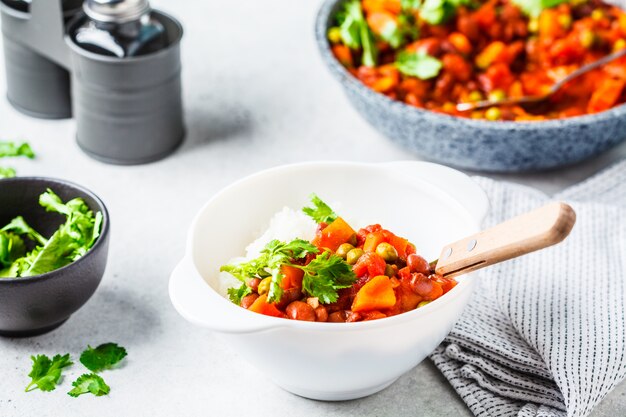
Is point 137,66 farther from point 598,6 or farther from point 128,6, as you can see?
point 598,6

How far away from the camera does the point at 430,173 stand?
1.78m

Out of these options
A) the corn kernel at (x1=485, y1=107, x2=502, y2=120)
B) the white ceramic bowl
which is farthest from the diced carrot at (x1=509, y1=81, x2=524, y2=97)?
the white ceramic bowl

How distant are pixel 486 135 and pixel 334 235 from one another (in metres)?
0.66

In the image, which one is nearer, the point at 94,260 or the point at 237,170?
the point at 94,260

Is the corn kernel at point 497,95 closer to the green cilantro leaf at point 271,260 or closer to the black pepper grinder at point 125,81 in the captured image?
the black pepper grinder at point 125,81

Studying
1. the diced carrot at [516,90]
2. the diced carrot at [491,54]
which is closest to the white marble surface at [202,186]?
the diced carrot at [516,90]

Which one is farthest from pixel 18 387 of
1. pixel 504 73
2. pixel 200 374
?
pixel 504 73

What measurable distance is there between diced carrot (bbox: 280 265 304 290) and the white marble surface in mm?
261

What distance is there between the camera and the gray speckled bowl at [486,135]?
2109 mm

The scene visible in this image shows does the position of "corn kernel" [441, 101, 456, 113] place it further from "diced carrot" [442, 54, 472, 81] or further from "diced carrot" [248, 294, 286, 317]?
"diced carrot" [248, 294, 286, 317]

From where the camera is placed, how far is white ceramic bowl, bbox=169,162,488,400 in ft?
4.63

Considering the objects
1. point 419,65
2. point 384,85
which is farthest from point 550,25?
point 384,85

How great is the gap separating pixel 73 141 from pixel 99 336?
2.62 feet

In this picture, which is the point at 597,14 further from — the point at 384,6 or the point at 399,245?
the point at 399,245
